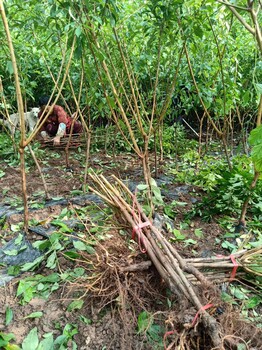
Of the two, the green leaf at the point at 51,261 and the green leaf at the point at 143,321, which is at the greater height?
the green leaf at the point at 143,321

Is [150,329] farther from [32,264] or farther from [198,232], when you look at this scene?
[198,232]

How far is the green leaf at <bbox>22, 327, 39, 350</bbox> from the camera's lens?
141cm

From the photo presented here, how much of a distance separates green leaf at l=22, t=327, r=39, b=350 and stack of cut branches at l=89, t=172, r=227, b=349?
64cm

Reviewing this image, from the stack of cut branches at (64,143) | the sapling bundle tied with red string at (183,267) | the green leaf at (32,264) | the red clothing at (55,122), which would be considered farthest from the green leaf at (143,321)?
the red clothing at (55,122)

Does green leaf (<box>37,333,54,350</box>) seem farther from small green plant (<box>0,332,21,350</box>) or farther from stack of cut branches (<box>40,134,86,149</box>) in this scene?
stack of cut branches (<box>40,134,86,149</box>)

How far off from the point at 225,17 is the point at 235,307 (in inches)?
87.5

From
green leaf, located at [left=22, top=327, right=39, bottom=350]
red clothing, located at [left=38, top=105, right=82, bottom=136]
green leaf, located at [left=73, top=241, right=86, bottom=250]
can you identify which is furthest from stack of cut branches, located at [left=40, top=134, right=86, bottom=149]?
green leaf, located at [left=22, top=327, right=39, bottom=350]

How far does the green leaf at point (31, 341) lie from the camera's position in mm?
1410

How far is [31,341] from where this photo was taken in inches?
56.7

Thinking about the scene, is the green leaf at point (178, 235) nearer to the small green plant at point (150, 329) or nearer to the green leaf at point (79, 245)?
the green leaf at point (79, 245)

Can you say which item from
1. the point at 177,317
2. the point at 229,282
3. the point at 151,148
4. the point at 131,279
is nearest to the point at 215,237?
the point at 229,282

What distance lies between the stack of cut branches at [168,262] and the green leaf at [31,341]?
645mm

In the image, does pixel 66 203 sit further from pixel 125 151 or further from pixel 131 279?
pixel 125 151

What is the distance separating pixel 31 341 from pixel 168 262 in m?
0.73
